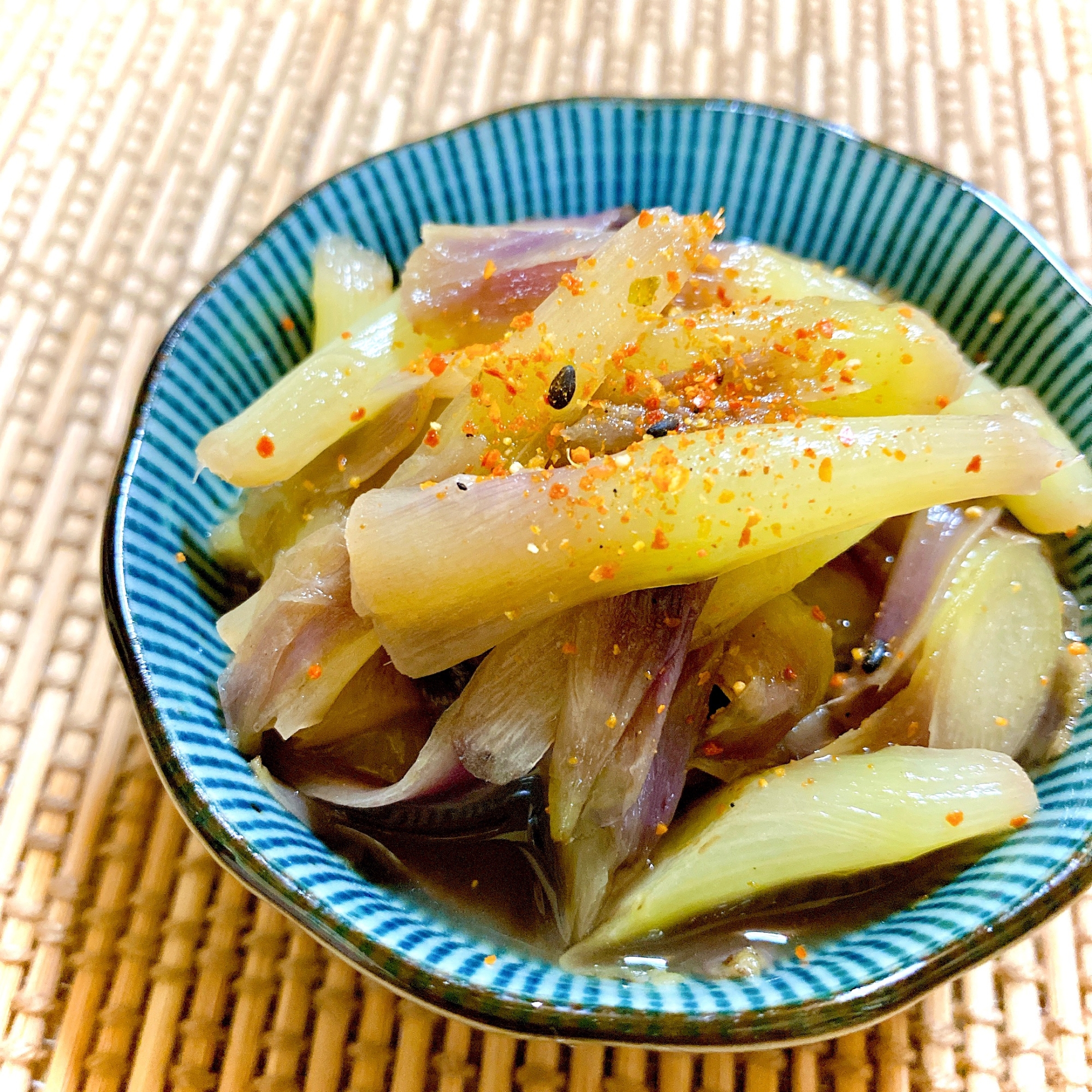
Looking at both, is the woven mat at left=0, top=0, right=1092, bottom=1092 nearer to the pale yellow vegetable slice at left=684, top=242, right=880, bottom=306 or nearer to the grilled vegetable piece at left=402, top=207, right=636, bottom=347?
the grilled vegetable piece at left=402, top=207, right=636, bottom=347

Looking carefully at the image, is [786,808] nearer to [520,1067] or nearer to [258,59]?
[520,1067]

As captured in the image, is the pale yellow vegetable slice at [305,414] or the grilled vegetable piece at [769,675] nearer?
the grilled vegetable piece at [769,675]

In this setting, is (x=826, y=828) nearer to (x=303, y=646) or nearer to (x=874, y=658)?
(x=874, y=658)

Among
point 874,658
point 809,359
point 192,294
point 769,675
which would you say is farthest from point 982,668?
point 192,294

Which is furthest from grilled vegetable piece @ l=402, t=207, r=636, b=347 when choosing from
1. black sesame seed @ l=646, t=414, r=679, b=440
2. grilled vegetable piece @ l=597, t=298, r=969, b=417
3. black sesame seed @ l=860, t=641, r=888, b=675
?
black sesame seed @ l=860, t=641, r=888, b=675

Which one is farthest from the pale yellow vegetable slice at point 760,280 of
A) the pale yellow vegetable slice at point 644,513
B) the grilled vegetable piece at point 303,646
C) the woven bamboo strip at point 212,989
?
the woven bamboo strip at point 212,989

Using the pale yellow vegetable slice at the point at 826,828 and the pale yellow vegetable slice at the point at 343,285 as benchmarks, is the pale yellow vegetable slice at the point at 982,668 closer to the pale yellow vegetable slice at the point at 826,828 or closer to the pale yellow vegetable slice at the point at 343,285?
the pale yellow vegetable slice at the point at 826,828
